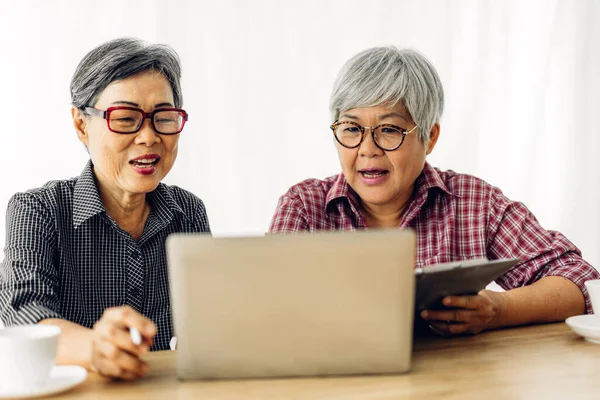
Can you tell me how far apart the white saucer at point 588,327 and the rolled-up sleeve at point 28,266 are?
1005 millimetres

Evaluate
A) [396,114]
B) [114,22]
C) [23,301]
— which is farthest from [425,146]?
[114,22]

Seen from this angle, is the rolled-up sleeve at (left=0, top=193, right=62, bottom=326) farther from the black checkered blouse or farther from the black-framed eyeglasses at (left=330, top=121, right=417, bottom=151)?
the black-framed eyeglasses at (left=330, top=121, right=417, bottom=151)

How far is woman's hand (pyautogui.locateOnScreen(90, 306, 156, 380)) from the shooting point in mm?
1163

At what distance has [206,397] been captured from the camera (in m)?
1.09

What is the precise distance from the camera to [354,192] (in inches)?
84.7

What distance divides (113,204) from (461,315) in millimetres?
964

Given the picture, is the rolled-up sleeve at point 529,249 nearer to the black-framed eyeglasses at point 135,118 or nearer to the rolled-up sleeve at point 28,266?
the black-framed eyeglasses at point 135,118

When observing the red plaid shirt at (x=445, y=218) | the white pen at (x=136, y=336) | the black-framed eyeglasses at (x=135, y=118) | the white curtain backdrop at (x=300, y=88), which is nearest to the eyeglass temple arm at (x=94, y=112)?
the black-framed eyeglasses at (x=135, y=118)

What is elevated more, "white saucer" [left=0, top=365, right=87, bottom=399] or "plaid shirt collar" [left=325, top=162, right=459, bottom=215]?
"plaid shirt collar" [left=325, top=162, right=459, bottom=215]

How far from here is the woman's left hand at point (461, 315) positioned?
1.47 meters

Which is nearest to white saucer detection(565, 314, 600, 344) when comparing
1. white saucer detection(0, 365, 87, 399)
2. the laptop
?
the laptop

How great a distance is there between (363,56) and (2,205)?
6.12 ft

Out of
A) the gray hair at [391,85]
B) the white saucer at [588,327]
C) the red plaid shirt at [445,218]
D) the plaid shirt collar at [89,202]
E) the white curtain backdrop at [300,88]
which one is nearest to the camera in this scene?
the white saucer at [588,327]

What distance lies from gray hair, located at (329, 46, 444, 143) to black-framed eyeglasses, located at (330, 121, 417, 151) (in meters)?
0.05
